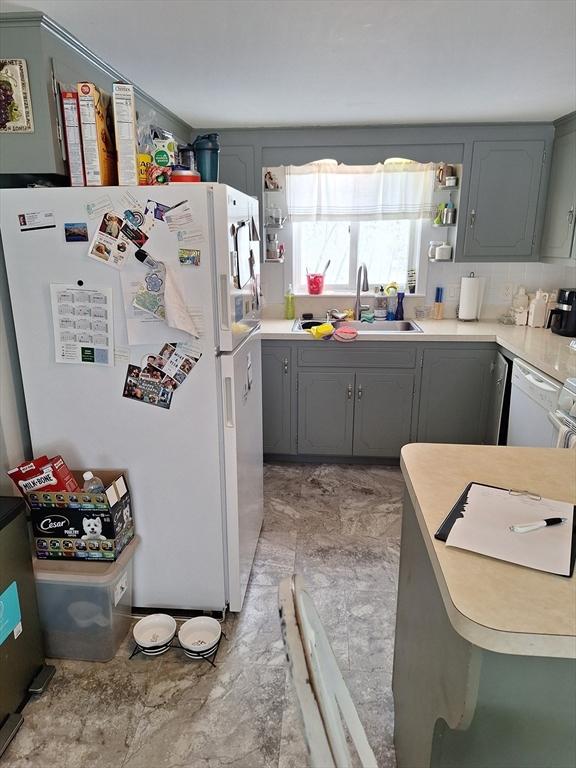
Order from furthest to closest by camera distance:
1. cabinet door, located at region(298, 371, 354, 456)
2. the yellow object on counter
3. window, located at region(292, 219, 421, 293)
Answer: window, located at region(292, 219, 421, 293) → cabinet door, located at region(298, 371, 354, 456) → the yellow object on counter

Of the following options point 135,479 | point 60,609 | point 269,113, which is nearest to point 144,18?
point 269,113

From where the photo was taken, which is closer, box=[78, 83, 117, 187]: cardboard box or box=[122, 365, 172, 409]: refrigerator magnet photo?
box=[78, 83, 117, 187]: cardboard box

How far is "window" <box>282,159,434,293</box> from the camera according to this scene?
3.63 meters

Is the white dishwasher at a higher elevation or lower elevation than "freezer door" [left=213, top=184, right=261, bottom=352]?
lower

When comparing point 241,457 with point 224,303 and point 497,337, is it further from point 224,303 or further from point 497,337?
point 497,337

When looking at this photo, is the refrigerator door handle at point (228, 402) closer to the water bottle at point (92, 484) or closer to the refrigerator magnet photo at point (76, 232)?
the water bottle at point (92, 484)

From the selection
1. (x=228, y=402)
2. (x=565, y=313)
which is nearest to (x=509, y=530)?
(x=228, y=402)

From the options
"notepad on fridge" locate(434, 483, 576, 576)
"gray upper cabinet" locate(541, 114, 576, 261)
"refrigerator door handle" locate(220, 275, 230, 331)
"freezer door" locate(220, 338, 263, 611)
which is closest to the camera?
"notepad on fridge" locate(434, 483, 576, 576)

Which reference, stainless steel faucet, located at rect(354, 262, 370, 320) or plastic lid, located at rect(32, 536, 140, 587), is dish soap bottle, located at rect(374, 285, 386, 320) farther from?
plastic lid, located at rect(32, 536, 140, 587)

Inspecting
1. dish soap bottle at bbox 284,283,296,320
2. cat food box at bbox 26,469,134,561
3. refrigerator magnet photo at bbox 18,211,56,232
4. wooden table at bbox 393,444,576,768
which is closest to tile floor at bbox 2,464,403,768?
cat food box at bbox 26,469,134,561

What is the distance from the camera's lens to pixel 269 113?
3.06 metres

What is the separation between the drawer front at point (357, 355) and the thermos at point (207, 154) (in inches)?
59.6

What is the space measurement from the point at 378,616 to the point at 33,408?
161 centimetres

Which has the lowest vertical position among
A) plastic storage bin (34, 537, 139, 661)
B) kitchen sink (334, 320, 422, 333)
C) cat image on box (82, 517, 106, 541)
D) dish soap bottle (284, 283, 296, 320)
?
plastic storage bin (34, 537, 139, 661)
